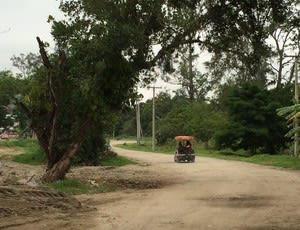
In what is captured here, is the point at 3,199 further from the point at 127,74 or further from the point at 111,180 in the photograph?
the point at 111,180

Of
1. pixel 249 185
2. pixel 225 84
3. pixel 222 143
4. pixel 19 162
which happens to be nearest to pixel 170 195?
pixel 249 185

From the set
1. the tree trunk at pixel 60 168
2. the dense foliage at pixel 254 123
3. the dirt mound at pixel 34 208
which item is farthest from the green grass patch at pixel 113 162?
the dirt mound at pixel 34 208

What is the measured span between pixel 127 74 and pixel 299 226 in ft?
37.5

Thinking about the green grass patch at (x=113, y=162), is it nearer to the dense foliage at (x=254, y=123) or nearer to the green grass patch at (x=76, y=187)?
the dense foliage at (x=254, y=123)

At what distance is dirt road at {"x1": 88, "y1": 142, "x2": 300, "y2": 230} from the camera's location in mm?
12227

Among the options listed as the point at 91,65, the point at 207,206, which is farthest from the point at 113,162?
the point at 207,206

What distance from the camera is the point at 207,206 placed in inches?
603

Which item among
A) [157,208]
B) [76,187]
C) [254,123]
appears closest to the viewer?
[157,208]

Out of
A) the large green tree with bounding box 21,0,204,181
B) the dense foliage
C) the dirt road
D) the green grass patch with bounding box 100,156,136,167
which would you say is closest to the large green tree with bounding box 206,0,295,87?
the large green tree with bounding box 21,0,204,181

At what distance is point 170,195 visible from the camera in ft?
60.5

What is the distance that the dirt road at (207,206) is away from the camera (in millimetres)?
12227

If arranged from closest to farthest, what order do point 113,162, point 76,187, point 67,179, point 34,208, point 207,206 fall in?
point 34,208
point 207,206
point 76,187
point 67,179
point 113,162

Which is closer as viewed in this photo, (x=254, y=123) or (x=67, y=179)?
(x=67, y=179)

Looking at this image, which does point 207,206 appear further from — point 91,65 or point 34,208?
point 91,65
